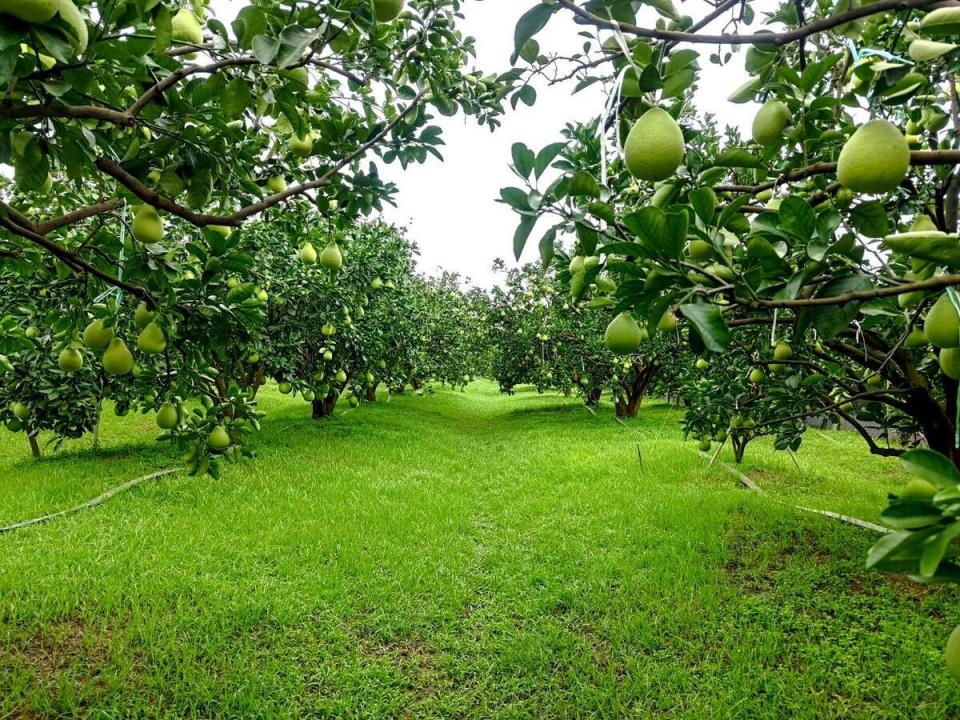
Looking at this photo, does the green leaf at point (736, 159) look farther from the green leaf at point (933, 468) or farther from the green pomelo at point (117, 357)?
the green pomelo at point (117, 357)

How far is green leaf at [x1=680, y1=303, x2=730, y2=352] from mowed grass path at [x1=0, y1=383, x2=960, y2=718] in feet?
8.47

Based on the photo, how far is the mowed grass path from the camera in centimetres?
Answer: 272

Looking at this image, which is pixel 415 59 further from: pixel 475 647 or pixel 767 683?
pixel 767 683

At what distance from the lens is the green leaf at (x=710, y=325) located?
80 cm

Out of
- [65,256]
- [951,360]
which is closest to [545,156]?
[951,360]

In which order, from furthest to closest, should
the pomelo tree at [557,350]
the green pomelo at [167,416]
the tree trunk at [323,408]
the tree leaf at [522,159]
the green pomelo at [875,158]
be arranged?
1. the pomelo tree at [557,350]
2. the tree trunk at [323,408]
3. the green pomelo at [167,416]
4. the tree leaf at [522,159]
5. the green pomelo at [875,158]

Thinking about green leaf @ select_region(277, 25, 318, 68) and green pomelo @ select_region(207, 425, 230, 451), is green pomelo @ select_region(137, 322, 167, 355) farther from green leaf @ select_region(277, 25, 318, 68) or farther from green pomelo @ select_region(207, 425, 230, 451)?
green leaf @ select_region(277, 25, 318, 68)

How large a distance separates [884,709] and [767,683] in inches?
19.5

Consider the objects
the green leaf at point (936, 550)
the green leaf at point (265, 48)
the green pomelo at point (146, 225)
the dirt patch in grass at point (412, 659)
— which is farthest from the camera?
the dirt patch in grass at point (412, 659)

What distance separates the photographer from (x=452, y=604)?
369 cm

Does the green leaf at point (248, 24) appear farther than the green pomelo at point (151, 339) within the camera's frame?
No

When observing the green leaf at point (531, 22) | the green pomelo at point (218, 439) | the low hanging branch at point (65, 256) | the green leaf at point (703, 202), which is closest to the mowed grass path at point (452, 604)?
the green pomelo at point (218, 439)

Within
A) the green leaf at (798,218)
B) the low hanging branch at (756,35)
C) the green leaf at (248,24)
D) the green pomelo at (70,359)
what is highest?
the green leaf at (248,24)

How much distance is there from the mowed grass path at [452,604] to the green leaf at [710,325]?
2582 millimetres
